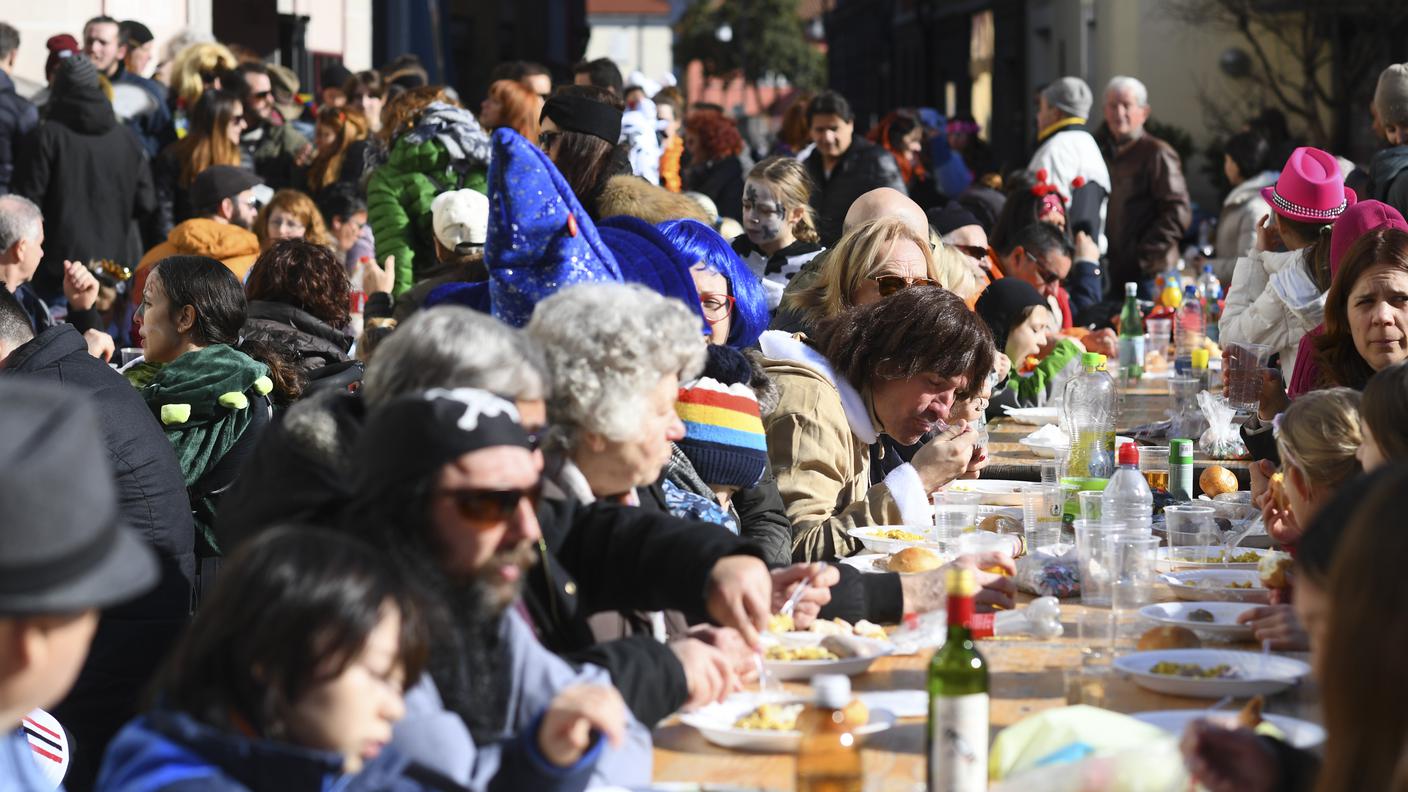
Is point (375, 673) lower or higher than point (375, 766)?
higher

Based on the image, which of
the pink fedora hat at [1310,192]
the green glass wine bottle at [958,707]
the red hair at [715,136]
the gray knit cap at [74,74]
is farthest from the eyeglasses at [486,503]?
the red hair at [715,136]

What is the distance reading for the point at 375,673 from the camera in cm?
199

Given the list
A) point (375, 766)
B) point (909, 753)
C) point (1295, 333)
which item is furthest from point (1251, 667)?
point (1295, 333)

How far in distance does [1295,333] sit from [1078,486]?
9.67 feet

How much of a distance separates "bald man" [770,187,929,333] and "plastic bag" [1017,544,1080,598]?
7.07 feet

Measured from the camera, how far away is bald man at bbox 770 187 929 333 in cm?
599

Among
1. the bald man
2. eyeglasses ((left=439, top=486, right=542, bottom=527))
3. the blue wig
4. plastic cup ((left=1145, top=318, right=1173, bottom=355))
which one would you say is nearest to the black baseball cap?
the bald man

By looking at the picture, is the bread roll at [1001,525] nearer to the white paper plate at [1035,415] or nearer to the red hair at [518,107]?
the white paper plate at [1035,415]

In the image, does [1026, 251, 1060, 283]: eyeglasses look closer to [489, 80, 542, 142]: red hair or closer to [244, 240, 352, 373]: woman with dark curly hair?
[489, 80, 542, 142]: red hair

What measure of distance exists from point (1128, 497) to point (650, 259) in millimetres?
1259

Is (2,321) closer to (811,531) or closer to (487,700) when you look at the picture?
(811,531)

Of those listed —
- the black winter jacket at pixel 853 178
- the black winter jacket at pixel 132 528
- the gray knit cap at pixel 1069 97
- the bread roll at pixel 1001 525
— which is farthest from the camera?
the gray knit cap at pixel 1069 97

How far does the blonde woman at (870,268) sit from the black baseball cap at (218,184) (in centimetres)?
417

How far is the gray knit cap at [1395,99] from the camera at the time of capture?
739 centimetres
